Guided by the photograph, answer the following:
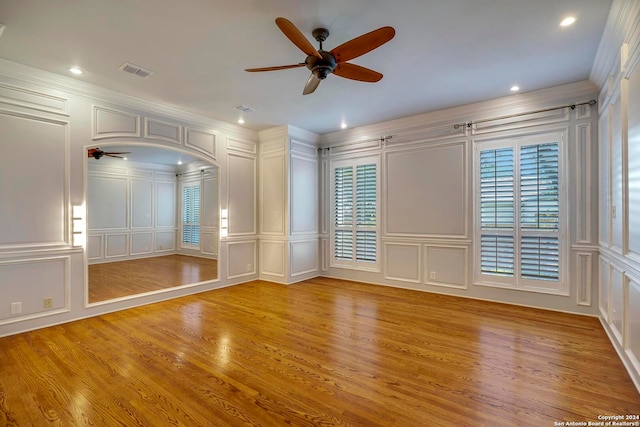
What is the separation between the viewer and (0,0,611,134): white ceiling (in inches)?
98.3

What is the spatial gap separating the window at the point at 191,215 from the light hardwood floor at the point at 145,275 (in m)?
0.61

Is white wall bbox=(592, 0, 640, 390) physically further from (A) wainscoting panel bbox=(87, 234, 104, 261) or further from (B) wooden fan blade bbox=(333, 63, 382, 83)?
(A) wainscoting panel bbox=(87, 234, 104, 261)

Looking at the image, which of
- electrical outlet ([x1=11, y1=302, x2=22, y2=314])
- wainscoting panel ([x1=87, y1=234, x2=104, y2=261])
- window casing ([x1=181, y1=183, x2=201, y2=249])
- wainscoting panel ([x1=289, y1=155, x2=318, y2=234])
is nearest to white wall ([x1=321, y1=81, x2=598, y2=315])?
wainscoting panel ([x1=289, y1=155, x2=318, y2=234])

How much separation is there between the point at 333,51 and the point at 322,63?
14 cm

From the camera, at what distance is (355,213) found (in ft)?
19.6

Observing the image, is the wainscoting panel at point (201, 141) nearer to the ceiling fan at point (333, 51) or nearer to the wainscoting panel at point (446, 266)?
the ceiling fan at point (333, 51)

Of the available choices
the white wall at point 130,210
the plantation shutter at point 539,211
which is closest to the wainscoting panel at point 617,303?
the plantation shutter at point 539,211

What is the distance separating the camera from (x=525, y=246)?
4277 mm

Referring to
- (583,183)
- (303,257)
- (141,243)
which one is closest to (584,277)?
(583,183)

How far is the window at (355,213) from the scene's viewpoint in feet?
19.0

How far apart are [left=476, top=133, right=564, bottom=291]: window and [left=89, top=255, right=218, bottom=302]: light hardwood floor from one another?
199 inches

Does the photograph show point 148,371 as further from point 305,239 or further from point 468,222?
point 468,222

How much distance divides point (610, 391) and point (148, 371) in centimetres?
357

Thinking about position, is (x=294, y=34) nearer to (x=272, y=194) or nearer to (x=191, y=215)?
(x=272, y=194)
